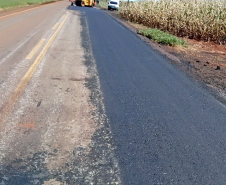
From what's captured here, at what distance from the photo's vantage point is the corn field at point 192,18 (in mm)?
17792

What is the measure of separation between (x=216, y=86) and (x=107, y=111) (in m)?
3.54

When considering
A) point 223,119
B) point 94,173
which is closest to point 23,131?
point 94,173

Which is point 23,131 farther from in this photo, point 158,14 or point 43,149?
point 158,14

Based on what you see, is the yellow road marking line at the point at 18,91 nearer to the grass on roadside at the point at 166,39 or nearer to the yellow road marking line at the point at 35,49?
the yellow road marking line at the point at 35,49

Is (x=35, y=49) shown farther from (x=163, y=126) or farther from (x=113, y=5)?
(x=113, y=5)

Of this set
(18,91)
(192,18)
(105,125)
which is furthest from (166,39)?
(105,125)

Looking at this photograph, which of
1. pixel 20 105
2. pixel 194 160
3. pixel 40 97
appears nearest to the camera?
pixel 194 160

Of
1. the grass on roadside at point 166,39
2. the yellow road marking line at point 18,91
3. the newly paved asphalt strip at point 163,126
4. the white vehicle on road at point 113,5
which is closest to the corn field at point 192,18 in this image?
the grass on roadside at point 166,39

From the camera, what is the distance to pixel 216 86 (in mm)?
8250

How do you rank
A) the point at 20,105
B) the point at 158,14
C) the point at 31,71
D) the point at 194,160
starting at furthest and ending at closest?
the point at 158,14 → the point at 31,71 → the point at 20,105 → the point at 194,160

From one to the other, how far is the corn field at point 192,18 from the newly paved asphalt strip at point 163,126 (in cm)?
944

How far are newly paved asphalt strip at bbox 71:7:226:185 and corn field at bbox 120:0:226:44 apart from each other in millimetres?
9441

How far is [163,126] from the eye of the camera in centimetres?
527

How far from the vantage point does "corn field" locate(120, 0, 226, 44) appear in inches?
700
